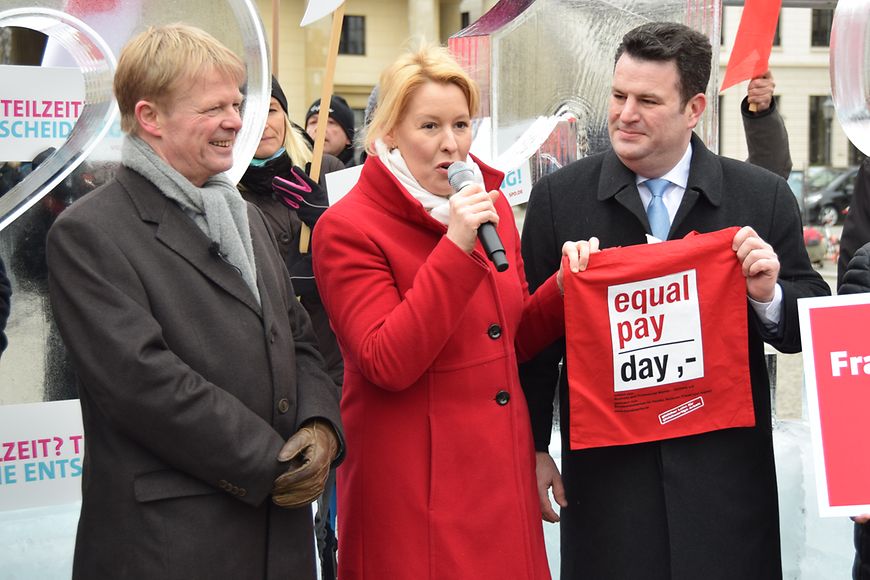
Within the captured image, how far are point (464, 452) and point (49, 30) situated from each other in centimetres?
223

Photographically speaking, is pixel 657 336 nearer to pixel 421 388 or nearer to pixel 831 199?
pixel 421 388

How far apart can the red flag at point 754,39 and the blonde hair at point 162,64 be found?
246cm

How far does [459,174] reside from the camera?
2516mm

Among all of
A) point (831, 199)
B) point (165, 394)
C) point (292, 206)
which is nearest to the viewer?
point (165, 394)

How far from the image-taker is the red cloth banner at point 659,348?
2750 millimetres

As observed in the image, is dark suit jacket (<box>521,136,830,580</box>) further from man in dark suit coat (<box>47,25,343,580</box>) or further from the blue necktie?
man in dark suit coat (<box>47,25,343,580</box>)

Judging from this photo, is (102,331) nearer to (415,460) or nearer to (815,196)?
(415,460)

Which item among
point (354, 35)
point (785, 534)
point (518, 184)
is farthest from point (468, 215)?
point (354, 35)

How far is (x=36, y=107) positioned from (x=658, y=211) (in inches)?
88.6

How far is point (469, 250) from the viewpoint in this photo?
7.87ft

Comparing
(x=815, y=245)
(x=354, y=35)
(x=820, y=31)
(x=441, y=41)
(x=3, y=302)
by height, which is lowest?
(x=3, y=302)

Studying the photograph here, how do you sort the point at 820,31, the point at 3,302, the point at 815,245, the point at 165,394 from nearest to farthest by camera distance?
the point at 165,394 → the point at 3,302 → the point at 815,245 → the point at 820,31

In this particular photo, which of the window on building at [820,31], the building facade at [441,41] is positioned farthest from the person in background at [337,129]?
the window on building at [820,31]

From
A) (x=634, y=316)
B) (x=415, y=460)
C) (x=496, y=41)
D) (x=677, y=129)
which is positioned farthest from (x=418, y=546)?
(x=496, y=41)
